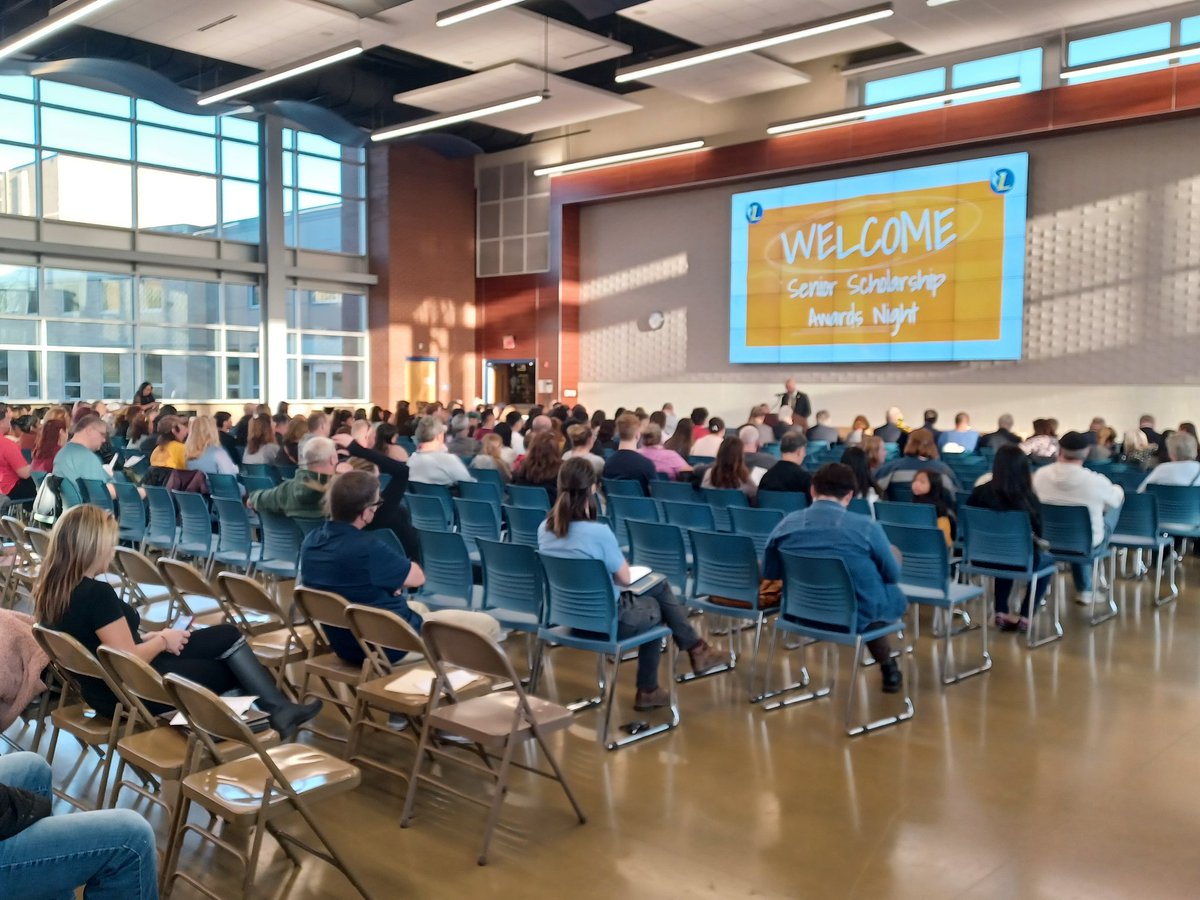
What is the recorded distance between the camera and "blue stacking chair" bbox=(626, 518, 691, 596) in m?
5.62

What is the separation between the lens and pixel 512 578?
5.01 metres

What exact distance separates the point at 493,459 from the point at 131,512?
2.98 meters

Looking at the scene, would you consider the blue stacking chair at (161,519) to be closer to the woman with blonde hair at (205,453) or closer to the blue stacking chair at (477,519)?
the woman with blonde hair at (205,453)

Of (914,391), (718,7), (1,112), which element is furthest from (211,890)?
(1,112)

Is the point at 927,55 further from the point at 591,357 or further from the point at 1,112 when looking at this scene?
the point at 1,112

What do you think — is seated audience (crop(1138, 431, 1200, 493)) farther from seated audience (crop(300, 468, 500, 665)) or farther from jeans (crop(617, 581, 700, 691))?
seated audience (crop(300, 468, 500, 665))

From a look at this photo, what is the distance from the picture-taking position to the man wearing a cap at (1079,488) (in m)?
6.51

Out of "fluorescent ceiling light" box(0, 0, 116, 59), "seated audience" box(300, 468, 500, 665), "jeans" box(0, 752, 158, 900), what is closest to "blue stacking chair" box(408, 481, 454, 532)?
"seated audience" box(300, 468, 500, 665)

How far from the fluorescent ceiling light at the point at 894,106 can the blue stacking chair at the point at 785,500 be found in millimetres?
8969

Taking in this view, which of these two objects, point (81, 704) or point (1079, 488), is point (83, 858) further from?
point (1079, 488)

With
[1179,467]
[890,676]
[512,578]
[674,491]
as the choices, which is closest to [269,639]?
[512,578]

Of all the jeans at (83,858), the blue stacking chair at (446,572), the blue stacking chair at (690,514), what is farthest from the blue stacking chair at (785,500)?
the jeans at (83,858)

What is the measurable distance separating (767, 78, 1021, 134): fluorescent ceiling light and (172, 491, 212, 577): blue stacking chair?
35.7 feet

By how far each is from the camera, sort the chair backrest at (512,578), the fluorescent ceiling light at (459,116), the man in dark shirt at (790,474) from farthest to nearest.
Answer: the fluorescent ceiling light at (459,116) → the man in dark shirt at (790,474) → the chair backrest at (512,578)
